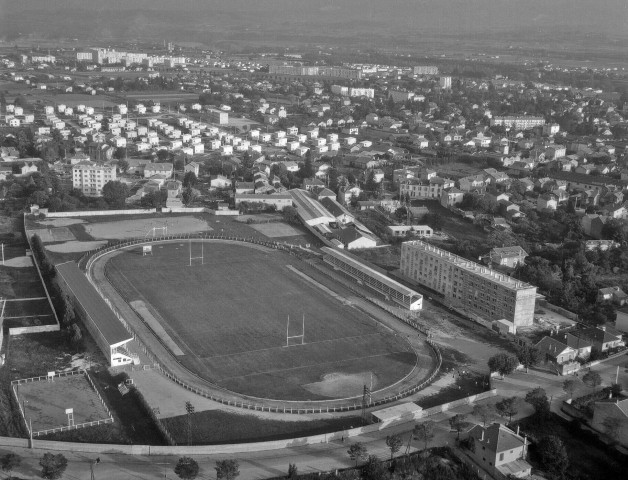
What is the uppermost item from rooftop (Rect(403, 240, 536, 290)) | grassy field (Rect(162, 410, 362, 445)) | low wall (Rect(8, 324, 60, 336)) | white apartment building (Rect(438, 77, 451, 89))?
white apartment building (Rect(438, 77, 451, 89))

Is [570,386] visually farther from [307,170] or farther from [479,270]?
[307,170]

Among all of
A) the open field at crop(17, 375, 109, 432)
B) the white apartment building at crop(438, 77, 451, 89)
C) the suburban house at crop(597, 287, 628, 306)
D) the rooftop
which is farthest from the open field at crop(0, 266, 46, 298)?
the white apartment building at crop(438, 77, 451, 89)

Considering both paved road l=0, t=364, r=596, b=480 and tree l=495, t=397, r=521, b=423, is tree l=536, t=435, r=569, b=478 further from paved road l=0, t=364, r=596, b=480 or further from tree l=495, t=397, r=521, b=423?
paved road l=0, t=364, r=596, b=480

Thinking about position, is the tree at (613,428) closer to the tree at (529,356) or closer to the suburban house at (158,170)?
the tree at (529,356)

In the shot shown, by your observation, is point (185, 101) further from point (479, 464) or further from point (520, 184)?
point (479, 464)

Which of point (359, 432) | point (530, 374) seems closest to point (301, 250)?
point (530, 374)

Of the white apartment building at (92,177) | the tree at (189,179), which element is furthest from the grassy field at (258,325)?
the tree at (189,179)
